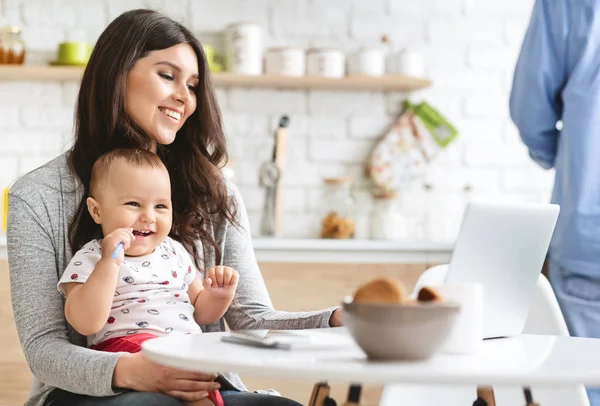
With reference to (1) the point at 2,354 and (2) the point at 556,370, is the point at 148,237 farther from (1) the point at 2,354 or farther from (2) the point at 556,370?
(1) the point at 2,354

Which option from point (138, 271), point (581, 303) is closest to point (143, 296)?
point (138, 271)

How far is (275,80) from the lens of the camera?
3502mm

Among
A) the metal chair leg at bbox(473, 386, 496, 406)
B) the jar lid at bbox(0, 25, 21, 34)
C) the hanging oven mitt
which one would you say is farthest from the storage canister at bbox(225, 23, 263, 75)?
the metal chair leg at bbox(473, 386, 496, 406)

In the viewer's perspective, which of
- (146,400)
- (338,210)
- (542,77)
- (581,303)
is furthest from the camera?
(338,210)

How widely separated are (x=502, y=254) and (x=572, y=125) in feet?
A: 3.91

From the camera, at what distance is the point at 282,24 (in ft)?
11.9

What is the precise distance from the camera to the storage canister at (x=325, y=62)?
3508mm

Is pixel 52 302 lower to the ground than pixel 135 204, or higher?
lower

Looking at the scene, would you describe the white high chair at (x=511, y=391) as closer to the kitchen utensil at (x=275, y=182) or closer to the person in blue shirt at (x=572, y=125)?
the person in blue shirt at (x=572, y=125)

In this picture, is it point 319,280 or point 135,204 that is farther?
point 319,280

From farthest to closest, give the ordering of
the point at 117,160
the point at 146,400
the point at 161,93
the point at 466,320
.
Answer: the point at 161,93, the point at 117,160, the point at 146,400, the point at 466,320

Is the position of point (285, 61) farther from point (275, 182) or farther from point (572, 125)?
point (572, 125)

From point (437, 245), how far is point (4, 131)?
5.71ft

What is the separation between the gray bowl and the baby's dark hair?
0.64 meters
